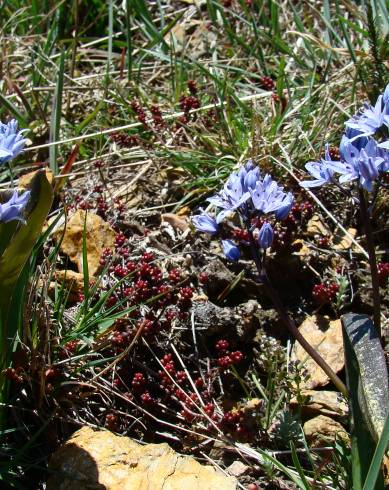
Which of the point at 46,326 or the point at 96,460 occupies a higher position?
the point at 46,326

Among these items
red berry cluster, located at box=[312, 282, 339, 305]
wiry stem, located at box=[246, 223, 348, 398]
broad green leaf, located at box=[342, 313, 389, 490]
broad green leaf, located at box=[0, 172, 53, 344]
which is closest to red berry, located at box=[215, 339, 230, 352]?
red berry cluster, located at box=[312, 282, 339, 305]

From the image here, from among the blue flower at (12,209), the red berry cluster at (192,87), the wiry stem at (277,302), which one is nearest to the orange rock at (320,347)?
the wiry stem at (277,302)

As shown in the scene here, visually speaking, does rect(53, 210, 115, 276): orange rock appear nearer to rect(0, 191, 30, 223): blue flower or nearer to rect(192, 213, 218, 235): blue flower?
rect(192, 213, 218, 235): blue flower

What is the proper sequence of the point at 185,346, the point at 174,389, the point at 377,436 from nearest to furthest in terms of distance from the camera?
1. the point at 377,436
2. the point at 174,389
3. the point at 185,346

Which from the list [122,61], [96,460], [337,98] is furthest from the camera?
[122,61]

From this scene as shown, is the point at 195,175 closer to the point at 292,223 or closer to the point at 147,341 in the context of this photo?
the point at 292,223

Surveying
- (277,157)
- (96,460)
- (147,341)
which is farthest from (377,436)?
(277,157)

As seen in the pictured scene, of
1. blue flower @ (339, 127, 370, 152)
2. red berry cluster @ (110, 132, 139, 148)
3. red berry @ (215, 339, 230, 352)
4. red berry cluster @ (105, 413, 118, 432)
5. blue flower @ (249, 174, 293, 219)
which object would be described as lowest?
red berry cluster @ (105, 413, 118, 432)
